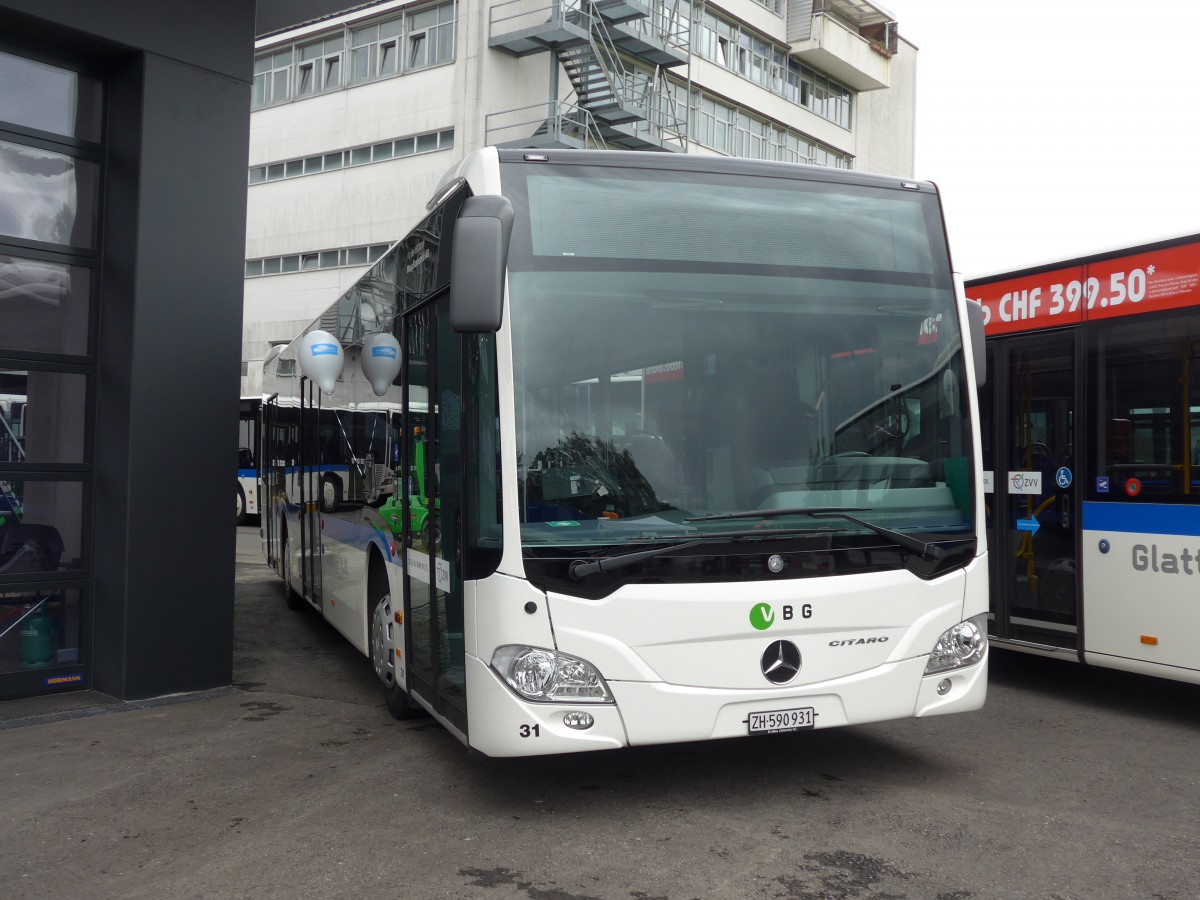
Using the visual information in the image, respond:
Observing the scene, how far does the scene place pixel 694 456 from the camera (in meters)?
5.20

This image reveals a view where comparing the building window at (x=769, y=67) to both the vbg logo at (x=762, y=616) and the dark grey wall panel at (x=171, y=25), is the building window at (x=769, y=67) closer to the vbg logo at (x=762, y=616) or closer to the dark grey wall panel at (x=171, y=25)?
the dark grey wall panel at (x=171, y=25)

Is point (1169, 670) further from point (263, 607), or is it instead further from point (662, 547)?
point (263, 607)

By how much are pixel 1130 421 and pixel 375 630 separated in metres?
4.99

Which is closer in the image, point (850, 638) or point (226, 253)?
point (850, 638)

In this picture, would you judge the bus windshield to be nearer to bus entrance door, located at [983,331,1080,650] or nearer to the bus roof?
the bus roof

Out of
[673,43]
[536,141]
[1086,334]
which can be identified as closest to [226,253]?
[1086,334]

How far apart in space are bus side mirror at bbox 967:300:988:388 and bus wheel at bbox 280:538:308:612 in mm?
7946

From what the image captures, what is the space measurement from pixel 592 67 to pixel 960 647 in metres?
27.4

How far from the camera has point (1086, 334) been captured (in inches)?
304

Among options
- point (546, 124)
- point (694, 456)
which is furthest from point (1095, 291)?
point (546, 124)

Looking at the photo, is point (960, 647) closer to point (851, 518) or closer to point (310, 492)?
point (851, 518)

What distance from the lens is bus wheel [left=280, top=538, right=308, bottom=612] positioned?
40.4ft

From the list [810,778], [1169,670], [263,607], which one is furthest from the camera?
[263,607]

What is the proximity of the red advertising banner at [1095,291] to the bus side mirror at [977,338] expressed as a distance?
5.17 ft
